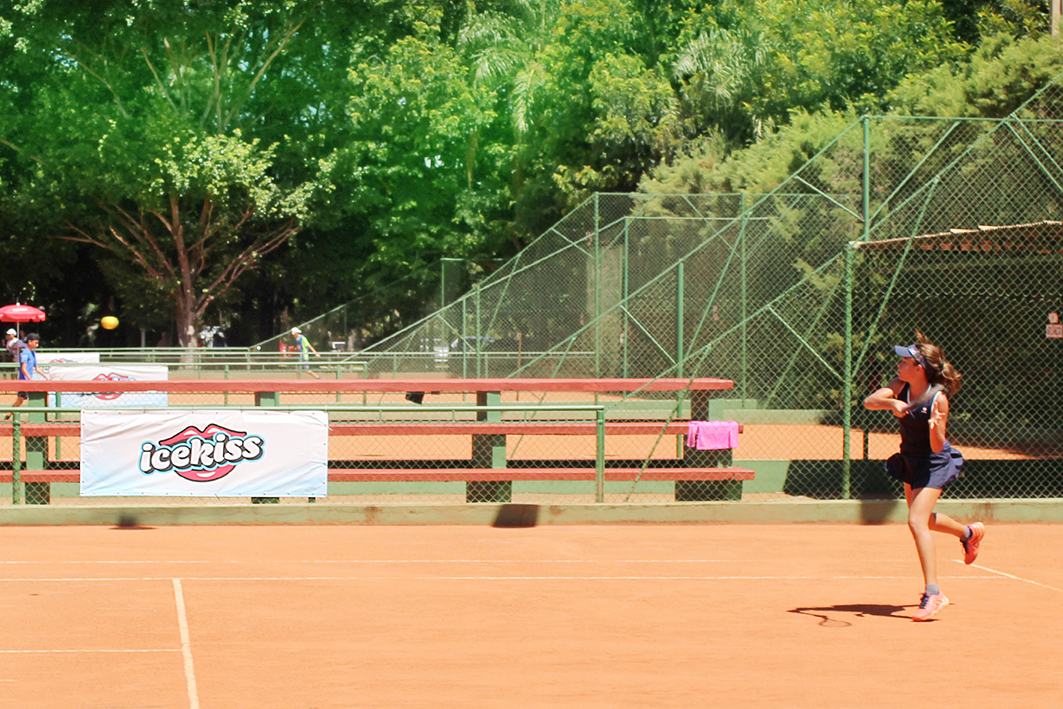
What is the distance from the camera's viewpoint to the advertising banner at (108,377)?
1994cm

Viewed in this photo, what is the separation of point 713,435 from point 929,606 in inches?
179

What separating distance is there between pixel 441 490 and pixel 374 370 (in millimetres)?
14501

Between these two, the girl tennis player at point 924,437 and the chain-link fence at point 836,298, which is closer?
the girl tennis player at point 924,437

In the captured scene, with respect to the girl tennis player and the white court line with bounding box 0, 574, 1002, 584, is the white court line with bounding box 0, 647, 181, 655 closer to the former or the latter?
the white court line with bounding box 0, 574, 1002, 584

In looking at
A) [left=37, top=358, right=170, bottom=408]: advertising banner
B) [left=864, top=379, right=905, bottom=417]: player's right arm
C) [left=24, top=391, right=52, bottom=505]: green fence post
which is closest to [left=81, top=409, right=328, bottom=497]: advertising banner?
[left=24, top=391, right=52, bottom=505]: green fence post

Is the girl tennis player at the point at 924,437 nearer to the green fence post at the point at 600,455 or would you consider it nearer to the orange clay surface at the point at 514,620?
the orange clay surface at the point at 514,620

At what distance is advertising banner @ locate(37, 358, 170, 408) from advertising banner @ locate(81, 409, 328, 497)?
886 centimetres

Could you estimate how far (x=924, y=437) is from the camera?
7488mm

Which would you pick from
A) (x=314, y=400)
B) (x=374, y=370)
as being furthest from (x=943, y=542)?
(x=374, y=370)

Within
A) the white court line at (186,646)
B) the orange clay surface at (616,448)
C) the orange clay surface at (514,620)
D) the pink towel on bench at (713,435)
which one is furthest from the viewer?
the orange clay surface at (616,448)

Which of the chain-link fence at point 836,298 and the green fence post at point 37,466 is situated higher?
the chain-link fence at point 836,298

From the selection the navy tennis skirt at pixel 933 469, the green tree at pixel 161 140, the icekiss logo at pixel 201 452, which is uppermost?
the green tree at pixel 161 140

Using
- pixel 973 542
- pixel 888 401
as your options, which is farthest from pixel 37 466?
pixel 973 542

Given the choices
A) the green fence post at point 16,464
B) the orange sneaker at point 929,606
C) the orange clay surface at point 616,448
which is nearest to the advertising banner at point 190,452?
the green fence post at point 16,464
